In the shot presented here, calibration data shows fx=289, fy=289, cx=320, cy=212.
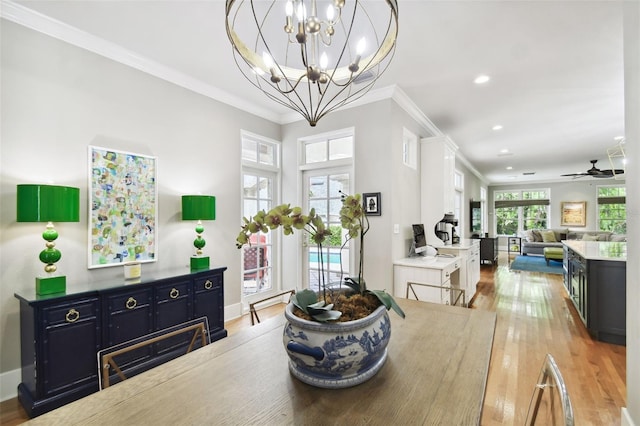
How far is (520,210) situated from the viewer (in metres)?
11.6

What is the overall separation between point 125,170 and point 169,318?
1.40m

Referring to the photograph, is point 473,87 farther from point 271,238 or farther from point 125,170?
point 125,170

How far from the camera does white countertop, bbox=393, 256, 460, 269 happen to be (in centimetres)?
323

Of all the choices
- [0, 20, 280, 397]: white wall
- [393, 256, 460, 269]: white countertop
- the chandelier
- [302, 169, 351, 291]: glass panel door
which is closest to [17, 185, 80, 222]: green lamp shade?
[0, 20, 280, 397]: white wall

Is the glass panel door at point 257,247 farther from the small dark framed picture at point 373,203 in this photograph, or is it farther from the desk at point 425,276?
the desk at point 425,276

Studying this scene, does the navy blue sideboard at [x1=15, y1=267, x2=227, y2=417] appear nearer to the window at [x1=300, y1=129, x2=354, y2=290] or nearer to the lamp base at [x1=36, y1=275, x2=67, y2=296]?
the lamp base at [x1=36, y1=275, x2=67, y2=296]

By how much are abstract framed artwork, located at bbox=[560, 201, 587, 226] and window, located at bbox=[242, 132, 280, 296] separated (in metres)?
11.5

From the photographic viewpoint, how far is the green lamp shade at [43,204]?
192cm

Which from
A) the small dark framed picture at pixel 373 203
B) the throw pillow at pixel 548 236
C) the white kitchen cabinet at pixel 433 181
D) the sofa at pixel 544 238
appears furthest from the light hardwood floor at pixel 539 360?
the throw pillow at pixel 548 236

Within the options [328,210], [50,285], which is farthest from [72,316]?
[328,210]

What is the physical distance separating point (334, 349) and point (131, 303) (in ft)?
6.98

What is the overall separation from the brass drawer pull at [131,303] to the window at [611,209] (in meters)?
13.7

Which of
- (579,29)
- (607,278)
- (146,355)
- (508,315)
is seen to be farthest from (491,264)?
(146,355)

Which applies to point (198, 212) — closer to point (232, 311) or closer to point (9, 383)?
point (232, 311)
